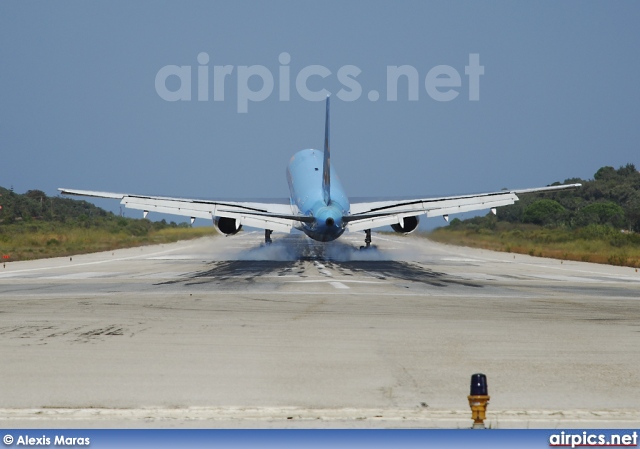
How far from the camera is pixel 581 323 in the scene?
19.8 meters

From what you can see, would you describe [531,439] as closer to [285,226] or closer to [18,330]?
[18,330]

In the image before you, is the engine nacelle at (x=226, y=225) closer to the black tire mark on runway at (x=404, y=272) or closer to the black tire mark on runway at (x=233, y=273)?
the black tire mark on runway at (x=233, y=273)

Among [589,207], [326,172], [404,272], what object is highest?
[589,207]

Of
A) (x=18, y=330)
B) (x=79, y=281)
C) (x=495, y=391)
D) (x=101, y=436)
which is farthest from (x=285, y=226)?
(x=101, y=436)

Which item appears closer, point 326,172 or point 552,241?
point 326,172

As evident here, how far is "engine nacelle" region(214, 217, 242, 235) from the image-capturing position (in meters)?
50.5

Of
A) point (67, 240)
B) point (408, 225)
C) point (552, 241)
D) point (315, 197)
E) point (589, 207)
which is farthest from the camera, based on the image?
point (589, 207)

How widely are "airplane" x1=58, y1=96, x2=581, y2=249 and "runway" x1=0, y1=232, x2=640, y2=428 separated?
16859 mm

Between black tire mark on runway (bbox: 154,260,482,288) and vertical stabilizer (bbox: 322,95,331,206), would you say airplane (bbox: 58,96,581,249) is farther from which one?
black tire mark on runway (bbox: 154,260,482,288)

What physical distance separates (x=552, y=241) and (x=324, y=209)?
40350mm

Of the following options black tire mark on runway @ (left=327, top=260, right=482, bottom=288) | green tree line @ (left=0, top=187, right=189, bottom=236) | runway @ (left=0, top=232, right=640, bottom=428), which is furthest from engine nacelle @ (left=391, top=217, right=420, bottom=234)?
green tree line @ (left=0, top=187, right=189, bottom=236)

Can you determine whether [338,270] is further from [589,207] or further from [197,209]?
[589,207]

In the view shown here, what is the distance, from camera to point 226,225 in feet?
167

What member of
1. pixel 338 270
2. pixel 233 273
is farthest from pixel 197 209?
pixel 233 273
